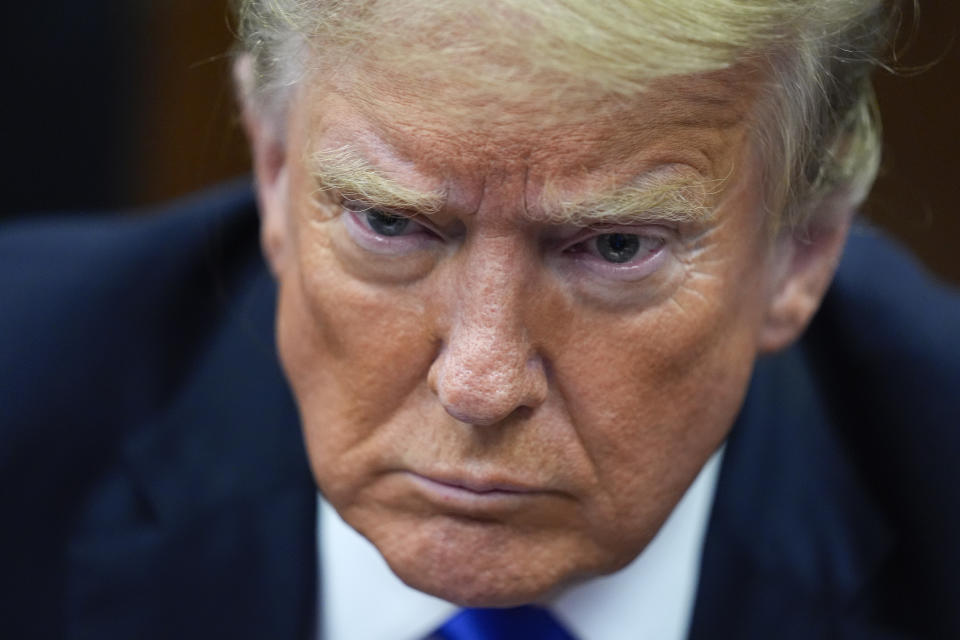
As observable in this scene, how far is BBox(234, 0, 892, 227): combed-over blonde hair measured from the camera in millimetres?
1064

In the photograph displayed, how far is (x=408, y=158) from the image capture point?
115 centimetres

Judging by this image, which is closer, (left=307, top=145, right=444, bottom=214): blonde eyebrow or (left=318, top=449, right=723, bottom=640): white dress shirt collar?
(left=307, top=145, right=444, bottom=214): blonde eyebrow

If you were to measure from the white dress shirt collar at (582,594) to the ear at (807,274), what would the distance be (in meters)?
0.19

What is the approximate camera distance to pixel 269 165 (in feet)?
4.78

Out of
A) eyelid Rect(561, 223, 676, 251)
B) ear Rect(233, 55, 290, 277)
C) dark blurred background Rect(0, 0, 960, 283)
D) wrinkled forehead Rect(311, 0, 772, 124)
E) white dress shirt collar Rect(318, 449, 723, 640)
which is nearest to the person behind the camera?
wrinkled forehead Rect(311, 0, 772, 124)

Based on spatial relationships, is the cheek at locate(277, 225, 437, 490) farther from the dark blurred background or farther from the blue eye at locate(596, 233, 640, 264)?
the dark blurred background

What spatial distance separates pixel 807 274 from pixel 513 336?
45 centimetres

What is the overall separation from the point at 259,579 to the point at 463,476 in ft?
1.65

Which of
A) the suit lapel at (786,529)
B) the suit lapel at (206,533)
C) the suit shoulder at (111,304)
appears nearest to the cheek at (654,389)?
the suit lapel at (786,529)

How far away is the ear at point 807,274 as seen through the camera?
1.43 meters

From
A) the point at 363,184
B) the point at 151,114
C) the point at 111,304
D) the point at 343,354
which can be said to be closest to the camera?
the point at 363,184

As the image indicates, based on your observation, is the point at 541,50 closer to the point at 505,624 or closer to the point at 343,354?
the point at 343,354

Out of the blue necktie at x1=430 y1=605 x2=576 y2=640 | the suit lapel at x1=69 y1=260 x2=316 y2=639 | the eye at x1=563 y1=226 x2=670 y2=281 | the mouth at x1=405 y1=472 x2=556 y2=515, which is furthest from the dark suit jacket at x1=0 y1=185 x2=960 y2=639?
the eye at x1=563 y1=226 x2=670 y2=281

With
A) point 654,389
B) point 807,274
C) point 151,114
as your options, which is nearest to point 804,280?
point 807,274
